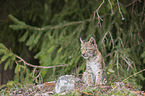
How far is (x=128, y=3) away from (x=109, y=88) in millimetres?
1415

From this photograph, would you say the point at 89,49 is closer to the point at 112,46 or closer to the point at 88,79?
→ the point at 88,79

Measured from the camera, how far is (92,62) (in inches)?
95.7

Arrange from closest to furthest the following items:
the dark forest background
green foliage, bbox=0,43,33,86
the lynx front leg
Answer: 1. the lynx front leg
2. the dark forest background
3. green foliage, bbox=0,43,33,86

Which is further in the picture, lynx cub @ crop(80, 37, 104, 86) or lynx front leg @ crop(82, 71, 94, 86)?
lynx front leg @ crop(82, 71, 94, 86)

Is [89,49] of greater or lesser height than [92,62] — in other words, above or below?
above

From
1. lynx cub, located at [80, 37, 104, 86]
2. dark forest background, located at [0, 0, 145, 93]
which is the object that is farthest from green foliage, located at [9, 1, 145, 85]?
lynx cub, located at [80, 37, 104, 86]

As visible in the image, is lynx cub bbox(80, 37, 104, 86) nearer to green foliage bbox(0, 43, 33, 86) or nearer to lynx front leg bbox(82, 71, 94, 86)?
lynx front leg bbox(82, 71, 94, 86)

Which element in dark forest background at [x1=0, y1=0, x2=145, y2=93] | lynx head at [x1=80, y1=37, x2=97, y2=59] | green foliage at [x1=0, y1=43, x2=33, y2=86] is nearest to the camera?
lynx head at [x1=80, y1=37, x2=97, y2=59]

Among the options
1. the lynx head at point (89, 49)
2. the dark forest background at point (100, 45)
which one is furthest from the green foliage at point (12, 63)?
the lynx head at point (89, 49)

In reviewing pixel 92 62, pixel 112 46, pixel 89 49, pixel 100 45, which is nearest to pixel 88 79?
pixel 92 62

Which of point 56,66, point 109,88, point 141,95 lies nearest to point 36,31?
point 56,66

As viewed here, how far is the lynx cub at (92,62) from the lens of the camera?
2.34m

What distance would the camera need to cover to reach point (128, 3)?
3025 millimetres

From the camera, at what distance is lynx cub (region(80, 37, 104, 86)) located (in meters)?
2.34
